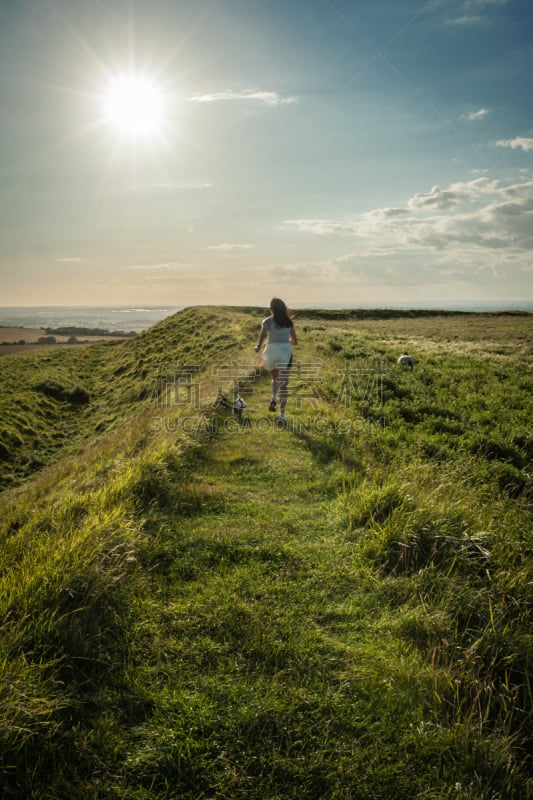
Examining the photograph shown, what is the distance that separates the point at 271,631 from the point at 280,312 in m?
7.08

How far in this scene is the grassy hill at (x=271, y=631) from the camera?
2.50m

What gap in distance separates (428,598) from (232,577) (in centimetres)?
198

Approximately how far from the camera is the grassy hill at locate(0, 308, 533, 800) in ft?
8.20

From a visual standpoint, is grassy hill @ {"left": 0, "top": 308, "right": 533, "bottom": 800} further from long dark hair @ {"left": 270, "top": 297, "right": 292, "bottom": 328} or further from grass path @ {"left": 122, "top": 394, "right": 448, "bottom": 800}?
long dark hair @ {"left": 270, "top": 297, "right": 292, "bottom": 328}

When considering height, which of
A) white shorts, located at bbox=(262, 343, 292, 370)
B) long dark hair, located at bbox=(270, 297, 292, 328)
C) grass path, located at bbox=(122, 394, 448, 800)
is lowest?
grass path, located at bbox=(122, 394, 448, 800)

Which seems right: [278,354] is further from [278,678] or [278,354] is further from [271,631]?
[278,678]

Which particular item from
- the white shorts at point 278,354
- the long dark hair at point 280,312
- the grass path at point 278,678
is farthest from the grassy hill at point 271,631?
the long dark hair at point 280,312

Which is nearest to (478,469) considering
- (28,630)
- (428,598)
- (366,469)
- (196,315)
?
(366,469)

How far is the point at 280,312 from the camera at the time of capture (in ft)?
30.5

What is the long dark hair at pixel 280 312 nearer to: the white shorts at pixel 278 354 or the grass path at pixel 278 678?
the white shorts at pixel 278 354

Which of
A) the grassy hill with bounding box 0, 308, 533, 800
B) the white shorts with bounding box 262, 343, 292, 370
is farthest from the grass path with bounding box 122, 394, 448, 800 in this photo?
the white shorts with bounding box 262, 343, 292, 370

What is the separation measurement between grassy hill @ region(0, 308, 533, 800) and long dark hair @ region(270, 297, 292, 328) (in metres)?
3.23

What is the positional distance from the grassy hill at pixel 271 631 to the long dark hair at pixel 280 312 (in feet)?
10.6

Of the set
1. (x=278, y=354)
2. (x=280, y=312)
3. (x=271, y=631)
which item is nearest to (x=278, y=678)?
(x=271, y=631)
